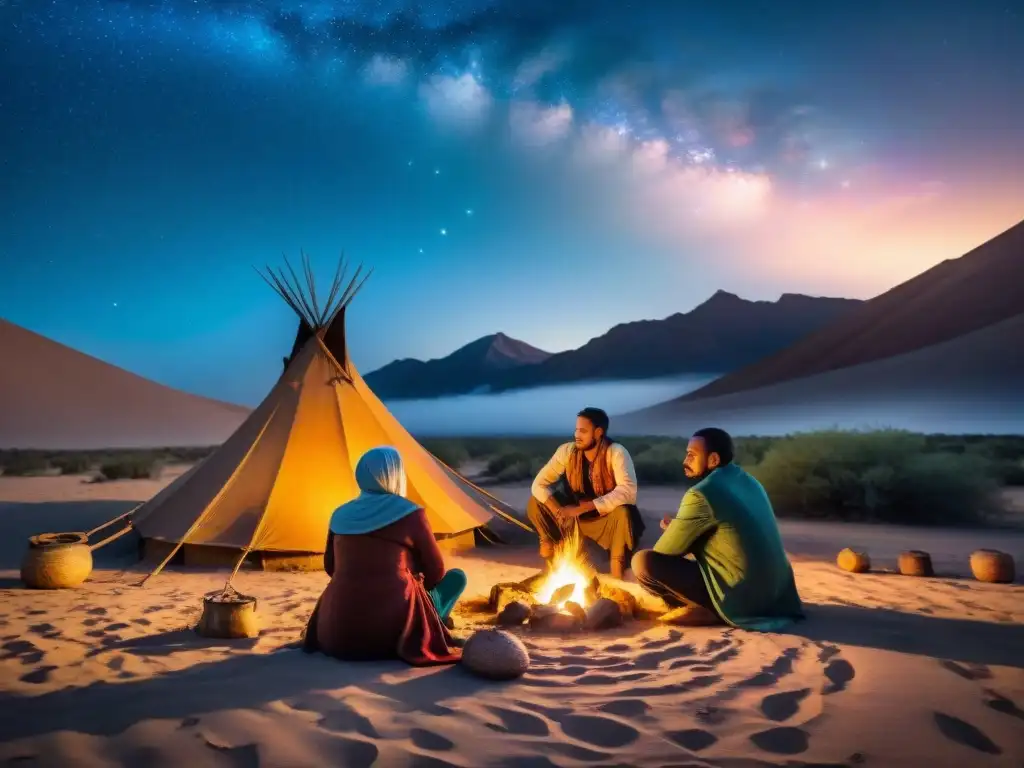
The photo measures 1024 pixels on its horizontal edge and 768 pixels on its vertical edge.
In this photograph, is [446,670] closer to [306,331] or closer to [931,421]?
[306,331]

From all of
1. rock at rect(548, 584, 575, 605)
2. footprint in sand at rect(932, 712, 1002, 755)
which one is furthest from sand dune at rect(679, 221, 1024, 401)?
footprint in sand at rect(932, 712, 1002, 755)

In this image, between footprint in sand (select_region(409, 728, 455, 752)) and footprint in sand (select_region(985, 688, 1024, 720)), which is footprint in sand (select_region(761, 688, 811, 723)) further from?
footprint in sand (select_region(409, 728, 455, 752))

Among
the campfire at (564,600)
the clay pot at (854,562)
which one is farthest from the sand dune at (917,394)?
the campfire at (564,600)

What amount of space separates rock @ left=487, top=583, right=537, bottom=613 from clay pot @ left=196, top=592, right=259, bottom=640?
1458mm

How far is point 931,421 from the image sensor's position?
3794 centimetres

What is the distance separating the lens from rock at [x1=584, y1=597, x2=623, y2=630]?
4.14 m

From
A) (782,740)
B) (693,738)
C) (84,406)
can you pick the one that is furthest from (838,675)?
(84,406)

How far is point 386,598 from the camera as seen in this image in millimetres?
3271

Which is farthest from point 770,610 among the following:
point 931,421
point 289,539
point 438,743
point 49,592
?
point 931,421

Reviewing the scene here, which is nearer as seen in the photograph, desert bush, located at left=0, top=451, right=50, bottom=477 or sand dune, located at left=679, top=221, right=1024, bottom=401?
desert bush, located at left=0, top=451, right=50, bottom=477

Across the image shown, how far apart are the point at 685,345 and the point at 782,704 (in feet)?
253

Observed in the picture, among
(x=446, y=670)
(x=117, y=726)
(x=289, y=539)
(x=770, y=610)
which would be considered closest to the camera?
(x=117, y=726)

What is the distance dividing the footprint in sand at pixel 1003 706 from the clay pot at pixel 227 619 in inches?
133

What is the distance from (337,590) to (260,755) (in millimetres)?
994
